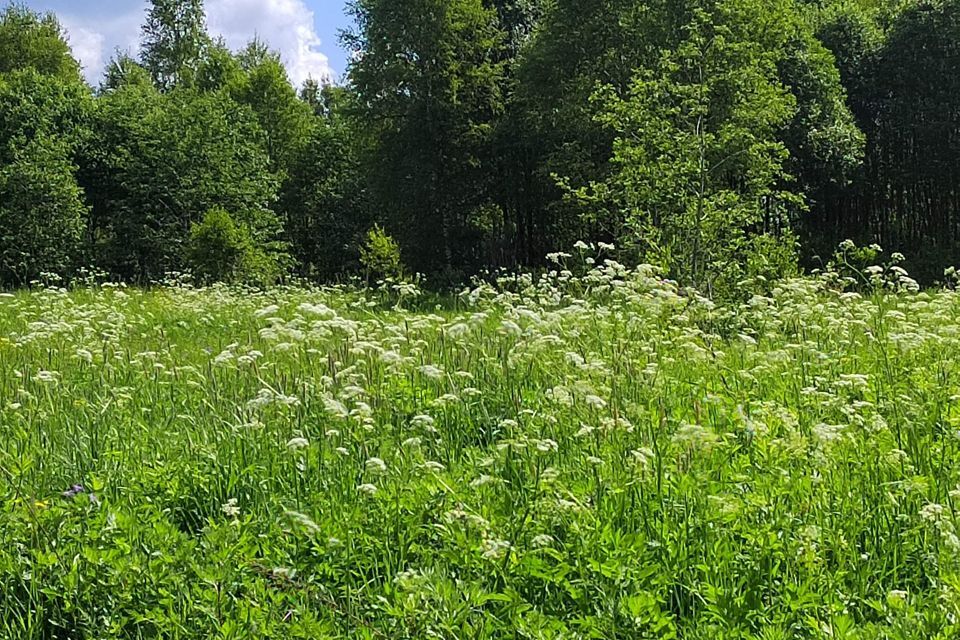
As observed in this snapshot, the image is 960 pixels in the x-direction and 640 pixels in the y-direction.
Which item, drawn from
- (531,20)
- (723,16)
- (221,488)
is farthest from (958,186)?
(221,488)

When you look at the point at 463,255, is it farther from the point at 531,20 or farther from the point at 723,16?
the point at 723,16

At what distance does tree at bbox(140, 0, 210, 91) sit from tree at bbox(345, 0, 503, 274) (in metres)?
20.7

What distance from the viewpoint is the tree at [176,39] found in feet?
145

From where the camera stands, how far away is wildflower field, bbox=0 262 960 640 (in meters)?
2.52

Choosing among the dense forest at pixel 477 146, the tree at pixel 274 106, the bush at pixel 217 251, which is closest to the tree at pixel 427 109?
the dense forest at pixel 477 146

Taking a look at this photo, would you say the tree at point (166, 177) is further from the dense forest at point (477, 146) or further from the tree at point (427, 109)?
the tree at point (427, 109)

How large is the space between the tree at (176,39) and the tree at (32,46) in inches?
204

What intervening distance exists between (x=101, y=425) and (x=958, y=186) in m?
33.0

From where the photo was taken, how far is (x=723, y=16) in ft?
48.4

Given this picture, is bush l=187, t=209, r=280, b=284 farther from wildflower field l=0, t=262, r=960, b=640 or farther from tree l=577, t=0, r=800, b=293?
wildflower field l=0, t=262, r=960, b=640

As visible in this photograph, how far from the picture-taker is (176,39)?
45.0 m

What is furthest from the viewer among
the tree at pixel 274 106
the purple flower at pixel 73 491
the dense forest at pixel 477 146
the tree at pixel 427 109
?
the tree at pixel 274 106

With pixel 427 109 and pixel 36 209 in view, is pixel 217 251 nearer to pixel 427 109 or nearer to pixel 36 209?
pixel 36 209

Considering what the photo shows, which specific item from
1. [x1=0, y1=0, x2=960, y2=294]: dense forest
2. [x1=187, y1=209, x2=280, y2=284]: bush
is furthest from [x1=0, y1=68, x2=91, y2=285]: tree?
[x1=187, y1=209, x2=280, y2=284]: bush
